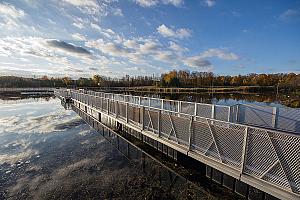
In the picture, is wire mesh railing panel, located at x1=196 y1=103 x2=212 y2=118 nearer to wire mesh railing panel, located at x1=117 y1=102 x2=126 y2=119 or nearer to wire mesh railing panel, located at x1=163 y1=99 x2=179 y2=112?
wire mesh railing panel, located at x1=163 y1=99 x2=179 y2=112

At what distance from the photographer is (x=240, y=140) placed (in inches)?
259

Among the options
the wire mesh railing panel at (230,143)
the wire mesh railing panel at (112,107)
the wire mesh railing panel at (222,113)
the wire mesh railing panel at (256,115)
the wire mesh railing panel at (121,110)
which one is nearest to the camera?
the wire mesh railing panel at (230,143)

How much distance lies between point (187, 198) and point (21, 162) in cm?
889

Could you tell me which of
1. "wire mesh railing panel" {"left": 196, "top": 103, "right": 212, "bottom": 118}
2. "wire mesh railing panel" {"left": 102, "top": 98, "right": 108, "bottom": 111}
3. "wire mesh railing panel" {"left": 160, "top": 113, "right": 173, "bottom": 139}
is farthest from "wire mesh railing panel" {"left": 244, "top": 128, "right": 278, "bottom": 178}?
"wire mesh railing panel" {"left": 102, "top": 98, "right": 108, "bottom": 111}

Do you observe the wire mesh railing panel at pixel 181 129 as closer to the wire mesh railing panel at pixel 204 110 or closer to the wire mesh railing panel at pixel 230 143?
the wire mesh railing panel at pixel 230 143

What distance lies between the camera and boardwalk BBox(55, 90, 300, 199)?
544 centimetres

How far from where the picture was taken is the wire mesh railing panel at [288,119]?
10.3 meters

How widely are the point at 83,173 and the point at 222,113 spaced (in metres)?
8.19

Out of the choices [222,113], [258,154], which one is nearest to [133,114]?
[222,113]

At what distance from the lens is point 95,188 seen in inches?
314

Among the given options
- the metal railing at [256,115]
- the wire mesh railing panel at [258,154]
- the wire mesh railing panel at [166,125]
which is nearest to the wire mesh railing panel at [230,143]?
the wire mesh railing panel at [258,154]

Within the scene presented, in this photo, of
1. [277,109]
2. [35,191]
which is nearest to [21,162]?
[35,191]

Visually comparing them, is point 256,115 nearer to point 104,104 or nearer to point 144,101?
point 144,101

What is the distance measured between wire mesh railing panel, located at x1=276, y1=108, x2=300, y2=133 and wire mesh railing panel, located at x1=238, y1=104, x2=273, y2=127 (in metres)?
0.44
